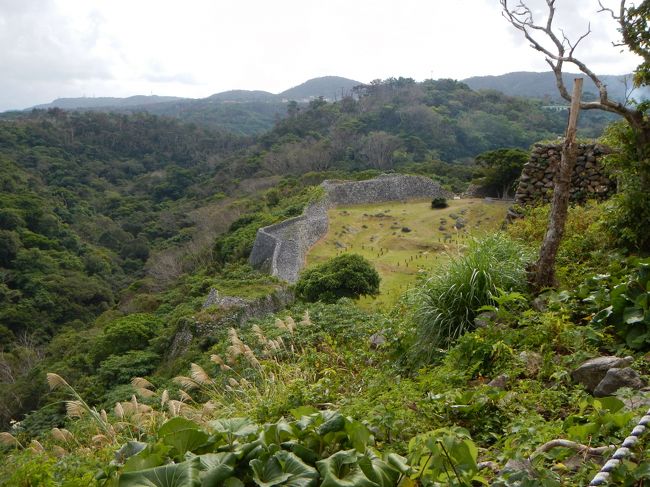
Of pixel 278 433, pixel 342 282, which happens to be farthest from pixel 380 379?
pixel 342 282

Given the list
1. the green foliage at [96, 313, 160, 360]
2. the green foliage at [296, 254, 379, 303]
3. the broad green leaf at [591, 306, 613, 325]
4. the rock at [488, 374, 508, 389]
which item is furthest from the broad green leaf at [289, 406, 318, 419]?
the green foliage at [96, 313, 160, 360]

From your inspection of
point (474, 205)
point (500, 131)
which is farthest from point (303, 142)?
point (474, 205)

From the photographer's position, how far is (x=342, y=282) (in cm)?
1666

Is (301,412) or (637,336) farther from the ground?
(301,412)

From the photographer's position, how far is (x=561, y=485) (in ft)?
6.84

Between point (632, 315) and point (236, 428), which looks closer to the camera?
point (236, 428)

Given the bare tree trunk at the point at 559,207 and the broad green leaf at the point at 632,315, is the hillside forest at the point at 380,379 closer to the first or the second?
the broad green leaf at the point at 632,315

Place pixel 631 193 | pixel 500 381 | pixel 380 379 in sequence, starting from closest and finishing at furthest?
pixel 500 381 → pixel 380 379 → pixel 631 193

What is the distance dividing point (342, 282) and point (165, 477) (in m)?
14.7

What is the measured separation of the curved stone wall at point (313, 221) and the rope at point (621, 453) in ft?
62.7

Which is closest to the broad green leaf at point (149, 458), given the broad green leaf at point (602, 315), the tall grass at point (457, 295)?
the tall grass at point (457, 295)

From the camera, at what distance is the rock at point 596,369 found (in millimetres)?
3141

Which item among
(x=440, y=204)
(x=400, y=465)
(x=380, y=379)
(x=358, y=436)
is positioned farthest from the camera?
(x=440, y=204)

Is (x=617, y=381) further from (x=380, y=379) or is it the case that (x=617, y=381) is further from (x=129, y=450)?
(x=129, y=450)
